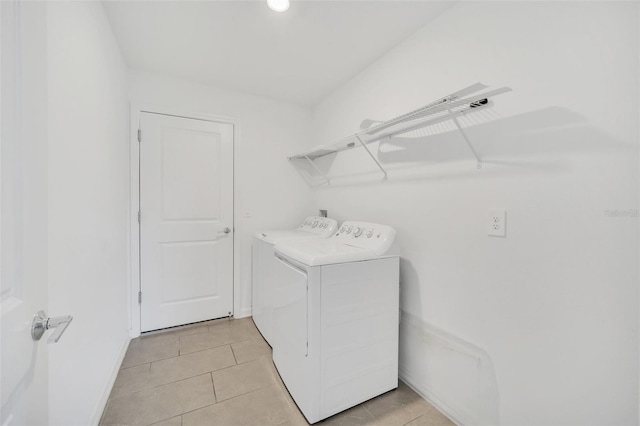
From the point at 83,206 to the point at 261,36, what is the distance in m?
1.51

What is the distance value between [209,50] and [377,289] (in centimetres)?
212

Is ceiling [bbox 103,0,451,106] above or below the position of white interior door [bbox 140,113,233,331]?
above

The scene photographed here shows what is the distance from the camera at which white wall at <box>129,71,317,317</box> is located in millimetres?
2500

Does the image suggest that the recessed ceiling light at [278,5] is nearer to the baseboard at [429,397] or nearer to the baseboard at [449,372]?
the baseboard at [449,372]

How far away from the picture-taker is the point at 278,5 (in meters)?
1.48

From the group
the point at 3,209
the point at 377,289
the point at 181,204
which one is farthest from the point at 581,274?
the point at 181,204

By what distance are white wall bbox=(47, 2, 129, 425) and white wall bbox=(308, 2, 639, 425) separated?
1772 mm

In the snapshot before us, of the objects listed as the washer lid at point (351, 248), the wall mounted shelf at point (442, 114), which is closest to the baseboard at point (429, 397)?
the washer lid at point (351, 248)

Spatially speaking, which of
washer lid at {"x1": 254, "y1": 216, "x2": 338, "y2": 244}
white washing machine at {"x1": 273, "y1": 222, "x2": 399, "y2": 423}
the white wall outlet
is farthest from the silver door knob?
the white wall outlet

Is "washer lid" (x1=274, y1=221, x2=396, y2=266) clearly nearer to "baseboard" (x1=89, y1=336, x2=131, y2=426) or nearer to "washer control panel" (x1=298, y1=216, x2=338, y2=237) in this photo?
"washer control panel" (x1=298, y1=216, x2=338, y2=237)

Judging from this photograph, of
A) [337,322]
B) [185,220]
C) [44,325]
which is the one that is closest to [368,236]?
[337,322]

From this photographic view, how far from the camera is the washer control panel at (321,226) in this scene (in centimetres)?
231

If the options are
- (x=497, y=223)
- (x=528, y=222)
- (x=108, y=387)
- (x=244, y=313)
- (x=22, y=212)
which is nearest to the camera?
(x=22, y=212)

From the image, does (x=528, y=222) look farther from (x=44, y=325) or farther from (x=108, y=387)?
(x=108, y=387)
